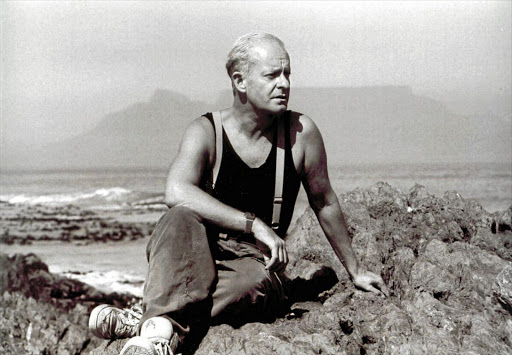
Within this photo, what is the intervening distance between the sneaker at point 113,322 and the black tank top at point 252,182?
0.62 m

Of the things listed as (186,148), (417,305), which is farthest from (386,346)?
(186,148)

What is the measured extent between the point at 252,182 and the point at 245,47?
1.92 feet

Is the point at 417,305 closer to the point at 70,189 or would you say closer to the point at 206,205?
the point at 206,205

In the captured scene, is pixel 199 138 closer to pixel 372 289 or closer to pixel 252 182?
pixel 252 182

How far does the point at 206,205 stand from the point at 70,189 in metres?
11.0

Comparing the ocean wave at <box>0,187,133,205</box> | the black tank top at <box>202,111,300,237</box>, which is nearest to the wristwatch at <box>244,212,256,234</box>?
the black tank top at <box>202,111,300,237</box>

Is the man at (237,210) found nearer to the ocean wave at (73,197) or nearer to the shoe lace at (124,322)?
the shoe lace at (124,322)

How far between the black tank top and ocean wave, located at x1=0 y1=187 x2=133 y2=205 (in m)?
10.0

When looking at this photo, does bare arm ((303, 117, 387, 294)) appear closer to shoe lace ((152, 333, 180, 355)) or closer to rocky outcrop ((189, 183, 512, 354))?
rocky outcrop ((189, 183, 512, 354))

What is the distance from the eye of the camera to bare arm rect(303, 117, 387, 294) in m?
3.35

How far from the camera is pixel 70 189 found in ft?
44.3

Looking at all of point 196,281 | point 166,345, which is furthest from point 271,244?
point 166,345

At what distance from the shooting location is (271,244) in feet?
9.53

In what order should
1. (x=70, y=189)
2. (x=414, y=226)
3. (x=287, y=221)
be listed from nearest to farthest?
(x=287, y=221) → (x=414, y=226) → (x=70, y=189)
